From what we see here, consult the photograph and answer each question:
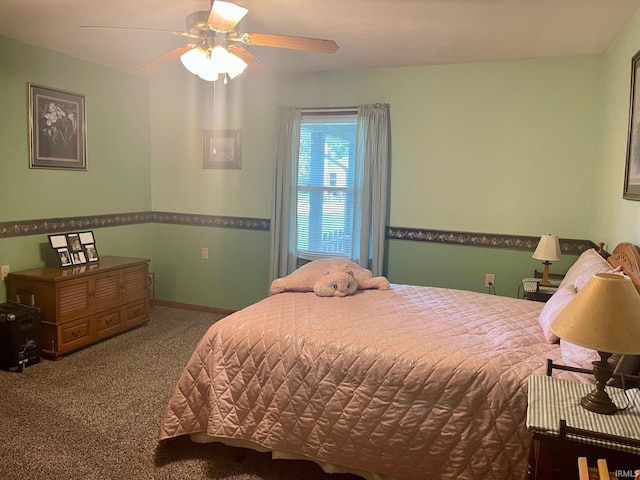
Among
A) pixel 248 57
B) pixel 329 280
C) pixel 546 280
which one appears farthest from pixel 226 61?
pixel 546 280

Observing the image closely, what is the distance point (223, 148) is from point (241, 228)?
821mm

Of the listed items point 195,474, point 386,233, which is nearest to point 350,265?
point 386,233

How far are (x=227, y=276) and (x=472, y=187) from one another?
8.30ft

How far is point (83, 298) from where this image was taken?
3.64 m

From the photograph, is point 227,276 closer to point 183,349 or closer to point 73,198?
point 183,349

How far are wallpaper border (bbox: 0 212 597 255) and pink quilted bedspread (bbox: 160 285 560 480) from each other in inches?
56.6

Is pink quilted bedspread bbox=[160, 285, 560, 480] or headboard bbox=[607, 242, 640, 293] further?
headboard bbox=[607, 242, 640, 293]

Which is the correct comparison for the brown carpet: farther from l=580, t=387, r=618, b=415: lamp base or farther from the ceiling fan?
the ceiling fan

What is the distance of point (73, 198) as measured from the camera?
408 centimetres

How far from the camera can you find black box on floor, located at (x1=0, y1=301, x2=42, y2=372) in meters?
3.18

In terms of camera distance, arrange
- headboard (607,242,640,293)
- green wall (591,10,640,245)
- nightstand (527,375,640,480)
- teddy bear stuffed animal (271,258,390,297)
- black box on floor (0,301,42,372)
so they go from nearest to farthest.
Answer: nightstand (527,375,640,480) < headboard (607,242,640,293) < green wall (591,10,640,245) < teddy bear stuffed animal (271,258,390,297) < black box on floor (0,301,42,372)

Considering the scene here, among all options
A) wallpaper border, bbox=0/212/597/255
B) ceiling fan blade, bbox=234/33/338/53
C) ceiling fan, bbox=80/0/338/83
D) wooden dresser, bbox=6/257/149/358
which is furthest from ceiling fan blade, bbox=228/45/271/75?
wooden dresser, bbox=6/257/149/358

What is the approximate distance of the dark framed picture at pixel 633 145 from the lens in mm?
2504

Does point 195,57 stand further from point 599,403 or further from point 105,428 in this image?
point 599,403
